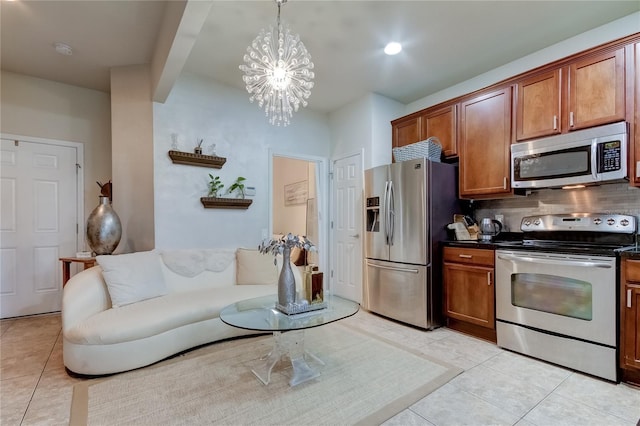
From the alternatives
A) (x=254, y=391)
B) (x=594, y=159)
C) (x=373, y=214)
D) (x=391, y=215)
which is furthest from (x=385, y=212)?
(x=254, y=391)

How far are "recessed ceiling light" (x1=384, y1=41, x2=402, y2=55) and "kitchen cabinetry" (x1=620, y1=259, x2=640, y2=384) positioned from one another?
8.26 ft

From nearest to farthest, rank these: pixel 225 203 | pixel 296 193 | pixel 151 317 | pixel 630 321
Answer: pixel 630 321 → pixel 151 317 → pixel 225 203 → pixel 296 193

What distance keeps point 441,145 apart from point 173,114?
3086 millimetres

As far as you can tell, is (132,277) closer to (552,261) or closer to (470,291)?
Answer: (470,291)

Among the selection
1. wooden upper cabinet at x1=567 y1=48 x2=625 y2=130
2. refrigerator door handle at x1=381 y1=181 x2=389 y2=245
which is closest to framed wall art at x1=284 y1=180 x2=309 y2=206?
refrigerator door handle at x1=381 y1=181 x2=389 y2=245

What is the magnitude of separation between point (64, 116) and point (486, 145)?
16.4 feet

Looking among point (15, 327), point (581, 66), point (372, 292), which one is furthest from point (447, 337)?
point (15, 327)

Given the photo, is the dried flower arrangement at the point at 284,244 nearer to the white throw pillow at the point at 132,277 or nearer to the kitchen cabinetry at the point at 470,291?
the white throw pillow at the point at 132,277

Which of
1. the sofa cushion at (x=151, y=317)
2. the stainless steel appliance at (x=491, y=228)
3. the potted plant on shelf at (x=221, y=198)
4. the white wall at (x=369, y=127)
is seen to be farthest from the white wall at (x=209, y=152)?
the stainless steel appliance at (x=491, y=228)

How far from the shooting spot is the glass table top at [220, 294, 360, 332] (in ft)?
6.27

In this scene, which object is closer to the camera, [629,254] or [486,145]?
[629,254]

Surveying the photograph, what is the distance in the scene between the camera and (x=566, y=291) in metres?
2.37

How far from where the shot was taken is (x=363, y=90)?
3959 mm

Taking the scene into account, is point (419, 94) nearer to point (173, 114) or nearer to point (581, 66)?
point (581, 66)
